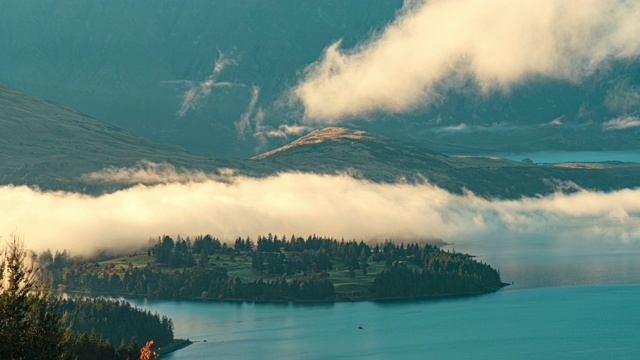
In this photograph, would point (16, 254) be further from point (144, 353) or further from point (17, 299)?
point (144, 353)

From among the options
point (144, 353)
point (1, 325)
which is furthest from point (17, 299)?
point (144, 353)

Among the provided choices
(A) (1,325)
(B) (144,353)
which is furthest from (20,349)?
(B) (144,353)

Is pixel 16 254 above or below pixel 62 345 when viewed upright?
above

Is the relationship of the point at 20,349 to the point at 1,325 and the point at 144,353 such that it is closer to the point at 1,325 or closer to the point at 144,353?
the point at 1,325

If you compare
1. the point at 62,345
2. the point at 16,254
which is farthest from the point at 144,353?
the point at 16,254

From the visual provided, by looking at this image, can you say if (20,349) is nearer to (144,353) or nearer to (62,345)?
(62,345)

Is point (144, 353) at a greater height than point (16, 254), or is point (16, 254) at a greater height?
point (16, 254)
